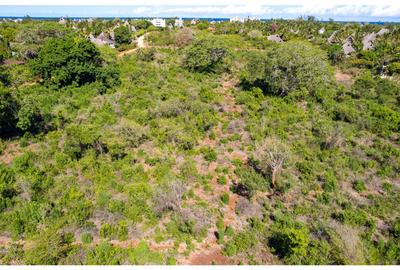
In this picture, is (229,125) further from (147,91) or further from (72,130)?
(72,130)

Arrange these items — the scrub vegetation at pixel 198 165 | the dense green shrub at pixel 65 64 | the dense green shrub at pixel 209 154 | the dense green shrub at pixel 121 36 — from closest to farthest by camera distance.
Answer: the scrub vegetation at pixel 198 165
the dense green shrub at pixel 209 154
the dense green shrub at pixel 65 64
the dense green shrub at pixel 121 36

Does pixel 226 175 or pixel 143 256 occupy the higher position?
pixel 226 175

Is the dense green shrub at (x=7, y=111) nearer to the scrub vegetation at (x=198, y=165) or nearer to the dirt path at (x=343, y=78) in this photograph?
the scrub vegetation at (x=198, y=165)

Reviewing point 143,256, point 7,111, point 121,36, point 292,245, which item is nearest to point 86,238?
point 143,256

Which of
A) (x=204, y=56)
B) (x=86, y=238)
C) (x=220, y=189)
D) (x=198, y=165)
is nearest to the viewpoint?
(x=86, y=238)

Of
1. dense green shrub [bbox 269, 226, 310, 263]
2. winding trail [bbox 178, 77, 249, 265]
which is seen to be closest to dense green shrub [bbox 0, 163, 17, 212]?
winding trail [bbox 178, 77, 249, 265]

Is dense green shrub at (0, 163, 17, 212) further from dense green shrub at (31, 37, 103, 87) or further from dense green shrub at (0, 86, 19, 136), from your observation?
dense green shrub at (31, 37, 103, 87)

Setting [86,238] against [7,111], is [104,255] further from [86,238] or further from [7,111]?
[7,111]

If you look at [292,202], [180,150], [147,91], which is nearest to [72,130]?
[180,150]

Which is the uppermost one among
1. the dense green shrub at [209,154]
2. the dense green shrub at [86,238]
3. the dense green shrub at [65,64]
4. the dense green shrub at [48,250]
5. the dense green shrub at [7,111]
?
the dense green shrub at [65,64]

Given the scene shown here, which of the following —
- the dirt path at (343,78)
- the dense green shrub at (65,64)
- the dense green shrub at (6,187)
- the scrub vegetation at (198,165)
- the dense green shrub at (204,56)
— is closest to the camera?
the scrub vegetation at (198,165)

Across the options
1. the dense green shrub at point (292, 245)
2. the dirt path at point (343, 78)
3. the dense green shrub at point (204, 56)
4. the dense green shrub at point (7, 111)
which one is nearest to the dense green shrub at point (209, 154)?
the dense green shrub at point (292, 245)

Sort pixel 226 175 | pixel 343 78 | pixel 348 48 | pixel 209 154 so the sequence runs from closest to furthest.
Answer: pixel 226 175 → pixel 209 154 → pixel 343 78 → pixel 348 48
